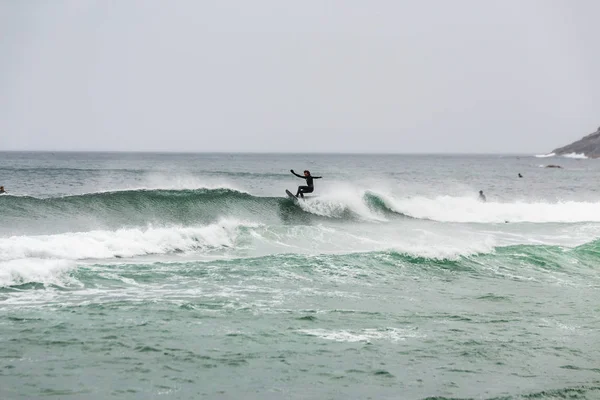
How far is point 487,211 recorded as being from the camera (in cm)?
3606

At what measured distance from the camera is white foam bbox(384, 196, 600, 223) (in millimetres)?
33531

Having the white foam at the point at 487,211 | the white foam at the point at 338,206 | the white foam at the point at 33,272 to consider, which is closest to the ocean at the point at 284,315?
the white foam at the point at 33,272

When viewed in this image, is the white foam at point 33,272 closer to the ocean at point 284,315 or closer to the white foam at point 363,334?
the ocean at point 284,315

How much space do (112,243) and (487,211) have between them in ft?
80.9

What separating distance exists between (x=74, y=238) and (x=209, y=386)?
35.4ft

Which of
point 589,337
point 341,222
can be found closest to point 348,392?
point 589,337

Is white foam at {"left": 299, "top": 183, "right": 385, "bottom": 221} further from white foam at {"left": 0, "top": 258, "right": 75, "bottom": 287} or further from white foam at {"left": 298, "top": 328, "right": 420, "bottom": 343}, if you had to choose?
white foam at {"left": 298, "top": 328, "right": 420, "bottom": 343}

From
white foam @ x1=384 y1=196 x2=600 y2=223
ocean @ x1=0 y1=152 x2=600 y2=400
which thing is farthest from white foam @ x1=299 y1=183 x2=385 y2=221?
ocean @ x1=0 y1=152 x2=600 y2=400

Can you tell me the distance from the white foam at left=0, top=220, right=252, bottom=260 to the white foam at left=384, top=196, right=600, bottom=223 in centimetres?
1531

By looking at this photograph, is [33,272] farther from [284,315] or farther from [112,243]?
[284,315]

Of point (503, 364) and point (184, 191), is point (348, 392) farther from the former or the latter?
point (184, 191)

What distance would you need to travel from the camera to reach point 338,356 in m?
8.96

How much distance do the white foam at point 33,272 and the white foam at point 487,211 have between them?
873 inches

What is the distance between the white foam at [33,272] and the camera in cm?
1260
